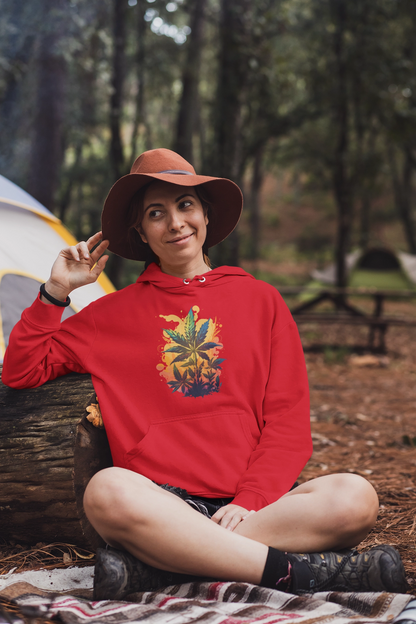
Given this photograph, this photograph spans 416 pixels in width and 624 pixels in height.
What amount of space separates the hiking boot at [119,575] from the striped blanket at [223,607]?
0.11 feet

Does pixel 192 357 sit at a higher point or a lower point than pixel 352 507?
higher

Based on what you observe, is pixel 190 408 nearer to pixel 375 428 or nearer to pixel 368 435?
pixel 368 435

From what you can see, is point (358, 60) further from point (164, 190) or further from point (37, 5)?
point (164, 190)

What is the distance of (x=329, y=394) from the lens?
574 centimetres

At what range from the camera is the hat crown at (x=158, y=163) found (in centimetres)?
220

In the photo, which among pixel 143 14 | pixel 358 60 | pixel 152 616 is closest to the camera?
pixel 152 616

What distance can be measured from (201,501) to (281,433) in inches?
14.8

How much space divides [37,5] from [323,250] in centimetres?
2047

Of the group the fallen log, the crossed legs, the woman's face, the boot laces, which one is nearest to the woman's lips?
the woman's face

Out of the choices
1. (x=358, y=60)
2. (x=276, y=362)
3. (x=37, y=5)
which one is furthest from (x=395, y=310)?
(x=276, y=362)

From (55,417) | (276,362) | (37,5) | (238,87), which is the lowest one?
(55,417)

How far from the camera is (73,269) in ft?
7.03

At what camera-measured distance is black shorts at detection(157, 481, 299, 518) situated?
187 cm

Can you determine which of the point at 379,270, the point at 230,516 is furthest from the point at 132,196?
the point at 379,270
